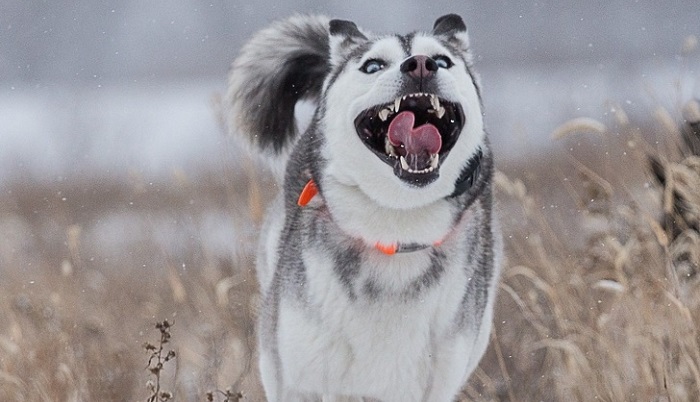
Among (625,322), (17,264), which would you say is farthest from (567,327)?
(17,264)

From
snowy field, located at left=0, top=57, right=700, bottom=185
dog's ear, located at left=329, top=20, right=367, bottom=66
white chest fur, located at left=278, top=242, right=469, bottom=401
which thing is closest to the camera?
white chest fur, located at left=278, top=242, right=469, bottom=401

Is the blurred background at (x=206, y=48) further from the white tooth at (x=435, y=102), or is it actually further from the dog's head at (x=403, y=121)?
the white tooth at (x=435, y=102)

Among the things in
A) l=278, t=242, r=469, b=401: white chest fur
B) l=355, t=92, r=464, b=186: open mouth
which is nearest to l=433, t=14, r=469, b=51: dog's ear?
l=355, t=92, r=464, b=186: open mouth

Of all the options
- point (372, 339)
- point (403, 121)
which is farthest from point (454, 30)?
point (372, 339)

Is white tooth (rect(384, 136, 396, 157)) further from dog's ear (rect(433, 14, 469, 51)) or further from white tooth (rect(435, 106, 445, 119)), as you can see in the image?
dog's ear (rect(433, 14, 469, 51))

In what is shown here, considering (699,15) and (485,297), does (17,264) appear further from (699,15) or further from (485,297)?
(699,15)

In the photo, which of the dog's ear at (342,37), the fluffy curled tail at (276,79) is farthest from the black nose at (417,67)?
the fluffy curled tail at (276,79)

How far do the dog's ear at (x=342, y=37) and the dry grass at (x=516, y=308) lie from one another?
832mm

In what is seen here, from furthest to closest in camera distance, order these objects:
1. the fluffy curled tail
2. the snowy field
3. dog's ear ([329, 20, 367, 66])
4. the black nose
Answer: the snowy field, the fluffy curled tail, dog's ear ([329, 20, 367, 66]), the black nose

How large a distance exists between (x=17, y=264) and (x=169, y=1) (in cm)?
1799

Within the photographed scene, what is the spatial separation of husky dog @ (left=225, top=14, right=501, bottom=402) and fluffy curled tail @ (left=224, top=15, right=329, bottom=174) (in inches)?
14.9

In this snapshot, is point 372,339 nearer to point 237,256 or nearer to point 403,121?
point 403,121

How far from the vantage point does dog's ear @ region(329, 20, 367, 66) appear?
9.93ft

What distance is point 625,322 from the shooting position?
3.41 metres
